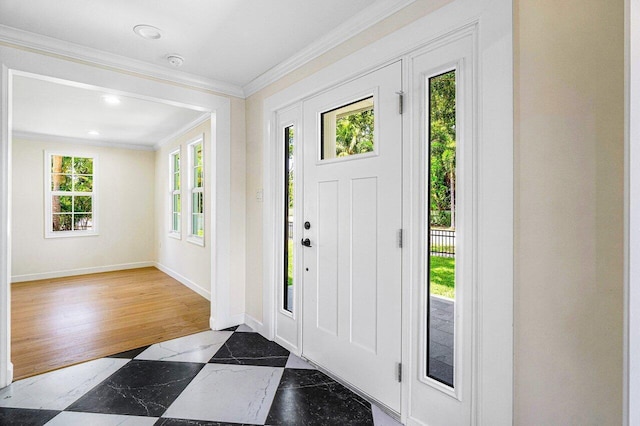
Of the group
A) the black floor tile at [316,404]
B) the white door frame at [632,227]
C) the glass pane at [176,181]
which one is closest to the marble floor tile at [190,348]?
the black floor tile at [316,404]

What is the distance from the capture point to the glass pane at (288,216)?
9.18 ft

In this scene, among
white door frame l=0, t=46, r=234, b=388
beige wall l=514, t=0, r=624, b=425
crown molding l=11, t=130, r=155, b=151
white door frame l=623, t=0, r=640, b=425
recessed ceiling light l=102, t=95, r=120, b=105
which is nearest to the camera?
white door frame l=623, t=0, r=640, b=425

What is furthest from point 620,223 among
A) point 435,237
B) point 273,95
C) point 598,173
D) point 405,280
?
point 273,95

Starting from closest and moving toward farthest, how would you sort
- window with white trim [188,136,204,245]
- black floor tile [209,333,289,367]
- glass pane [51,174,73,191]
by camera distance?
black floor tile [209,333,289,367] → window with white trim [188,136,204,245] → glass pane [51,174,73,191]

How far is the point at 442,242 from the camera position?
5.50 feet

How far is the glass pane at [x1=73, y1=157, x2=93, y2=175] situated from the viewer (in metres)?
5.82

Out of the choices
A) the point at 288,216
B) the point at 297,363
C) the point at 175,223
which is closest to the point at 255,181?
the point at 288,216

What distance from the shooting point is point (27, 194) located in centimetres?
534

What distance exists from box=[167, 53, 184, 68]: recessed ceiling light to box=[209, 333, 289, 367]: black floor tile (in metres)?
2.50

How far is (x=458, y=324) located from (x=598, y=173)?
0.87 metres

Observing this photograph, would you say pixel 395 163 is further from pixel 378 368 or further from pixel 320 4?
pixel 378 368

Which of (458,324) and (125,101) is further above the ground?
(125,101)

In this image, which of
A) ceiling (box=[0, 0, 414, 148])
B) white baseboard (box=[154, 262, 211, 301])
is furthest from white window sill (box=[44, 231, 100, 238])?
ceiling (box=[0, 0, 414, 148])

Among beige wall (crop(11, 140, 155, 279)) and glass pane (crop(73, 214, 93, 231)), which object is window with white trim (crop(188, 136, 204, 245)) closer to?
beige wall (crop(11, 140, 155, 279))
